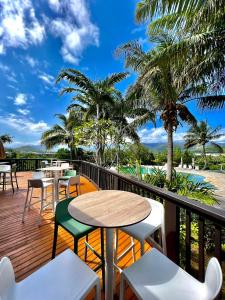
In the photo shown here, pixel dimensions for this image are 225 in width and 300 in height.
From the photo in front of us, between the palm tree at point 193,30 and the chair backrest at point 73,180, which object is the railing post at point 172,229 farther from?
the palm tree at point 193,30

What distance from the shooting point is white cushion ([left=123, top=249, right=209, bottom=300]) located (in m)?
0.88

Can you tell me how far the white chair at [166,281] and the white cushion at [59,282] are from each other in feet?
0.85

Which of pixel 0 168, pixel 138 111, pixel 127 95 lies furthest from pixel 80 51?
pixel 0 168

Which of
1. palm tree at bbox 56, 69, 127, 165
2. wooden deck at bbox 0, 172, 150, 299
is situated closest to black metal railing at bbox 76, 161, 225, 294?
wooden deck at bbox 0, 172, 150, 299

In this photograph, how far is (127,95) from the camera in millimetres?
8961

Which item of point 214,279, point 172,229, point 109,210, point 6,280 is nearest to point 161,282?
point 214,279

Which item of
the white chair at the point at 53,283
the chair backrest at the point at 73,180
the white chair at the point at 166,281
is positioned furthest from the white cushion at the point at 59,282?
the chair backrest at the point at 73,180

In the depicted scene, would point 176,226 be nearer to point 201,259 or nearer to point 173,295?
point 201,259

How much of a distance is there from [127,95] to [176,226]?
27.3 ft

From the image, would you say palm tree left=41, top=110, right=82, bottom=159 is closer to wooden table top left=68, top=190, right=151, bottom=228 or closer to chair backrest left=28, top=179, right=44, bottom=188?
chair backrest left=28, top=179, right=44, bottom=188

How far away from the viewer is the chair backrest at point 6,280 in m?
0.76

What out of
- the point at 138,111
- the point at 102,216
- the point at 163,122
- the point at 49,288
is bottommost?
the point at 49,288

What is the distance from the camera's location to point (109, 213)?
4.26 ft

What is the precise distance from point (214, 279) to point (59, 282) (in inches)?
33.9
